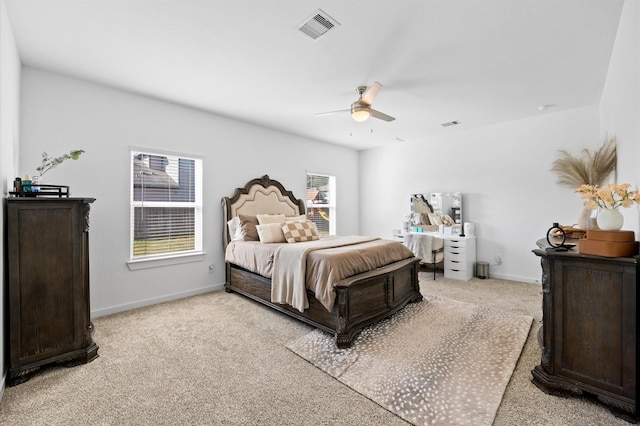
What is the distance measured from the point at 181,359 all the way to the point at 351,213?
195 inches

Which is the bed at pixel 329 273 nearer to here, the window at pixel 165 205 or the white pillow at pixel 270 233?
the white pillow at pixel 270 233

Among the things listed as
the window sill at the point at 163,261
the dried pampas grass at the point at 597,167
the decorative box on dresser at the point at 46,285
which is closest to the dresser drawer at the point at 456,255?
the dried pampas grass at the point at 597,167

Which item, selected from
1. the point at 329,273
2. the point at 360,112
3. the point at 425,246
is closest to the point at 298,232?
the point at 329,273

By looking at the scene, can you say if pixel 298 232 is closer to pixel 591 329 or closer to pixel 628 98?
pixel 591 329

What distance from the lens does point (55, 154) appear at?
3.05m

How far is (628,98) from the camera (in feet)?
6.77

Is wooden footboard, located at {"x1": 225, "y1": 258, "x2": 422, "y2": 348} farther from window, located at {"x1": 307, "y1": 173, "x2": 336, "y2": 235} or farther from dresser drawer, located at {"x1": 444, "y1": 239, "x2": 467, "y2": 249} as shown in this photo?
window, located at {"x1": 307, "y1": 173, "x2": 336, "y2": 235}

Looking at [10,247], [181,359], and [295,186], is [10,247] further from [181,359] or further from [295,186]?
[295,186]

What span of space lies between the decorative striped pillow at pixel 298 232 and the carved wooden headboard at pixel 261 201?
896 millimetres

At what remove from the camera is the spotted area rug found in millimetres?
1799

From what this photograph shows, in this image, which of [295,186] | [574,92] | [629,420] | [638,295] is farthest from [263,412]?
[574,92]

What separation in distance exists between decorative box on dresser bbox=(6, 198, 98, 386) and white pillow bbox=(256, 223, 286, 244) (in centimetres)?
191

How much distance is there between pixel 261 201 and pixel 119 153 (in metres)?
2.04

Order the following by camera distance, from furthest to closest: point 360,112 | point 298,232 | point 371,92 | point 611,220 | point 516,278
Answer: point 516,278 < point 298,232 < point 360,112 < point 371,92 < point 611,220
